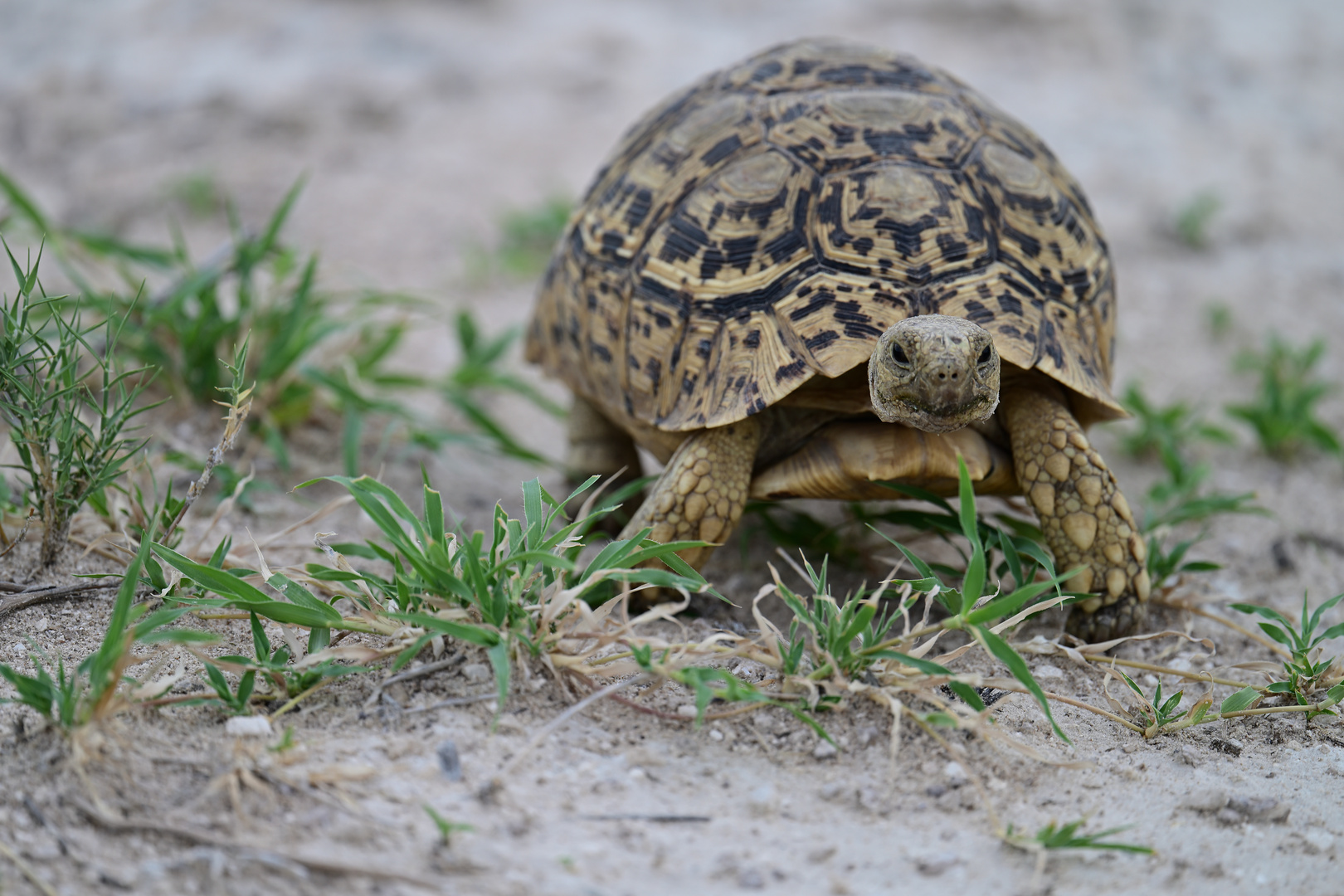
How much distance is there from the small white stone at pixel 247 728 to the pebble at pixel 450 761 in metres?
0.27

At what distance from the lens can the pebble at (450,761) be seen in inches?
62.4

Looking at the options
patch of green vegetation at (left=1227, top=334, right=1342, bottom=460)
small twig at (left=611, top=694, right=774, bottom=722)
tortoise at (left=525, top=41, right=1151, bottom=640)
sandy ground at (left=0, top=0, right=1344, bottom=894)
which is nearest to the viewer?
sandy ground at (left=0, top=0, right=1344, bottom=894)

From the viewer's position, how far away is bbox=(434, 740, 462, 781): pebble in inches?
62.4

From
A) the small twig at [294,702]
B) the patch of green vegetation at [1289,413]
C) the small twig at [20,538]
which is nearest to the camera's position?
the small twig at [294,702]

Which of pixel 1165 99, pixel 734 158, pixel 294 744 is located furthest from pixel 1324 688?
pixel 1165 99

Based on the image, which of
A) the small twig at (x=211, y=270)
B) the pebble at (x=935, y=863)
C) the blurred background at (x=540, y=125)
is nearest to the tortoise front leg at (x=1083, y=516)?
the pebble at (x=935, y=863)

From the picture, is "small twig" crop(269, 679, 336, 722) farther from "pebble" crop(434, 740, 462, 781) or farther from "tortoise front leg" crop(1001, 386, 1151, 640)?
"tortoise front leg" crop(1001, 386, 1151, 640)

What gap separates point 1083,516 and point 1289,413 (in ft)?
5.59

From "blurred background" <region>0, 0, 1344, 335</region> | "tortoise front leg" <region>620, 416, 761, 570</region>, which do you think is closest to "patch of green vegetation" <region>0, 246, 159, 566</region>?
"tortoise front leg" <region>620, 416, 761, 570</region>

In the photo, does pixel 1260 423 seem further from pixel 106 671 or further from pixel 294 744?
pixel 106 671

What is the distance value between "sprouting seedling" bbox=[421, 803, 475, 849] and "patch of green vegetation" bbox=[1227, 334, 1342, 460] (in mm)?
2991

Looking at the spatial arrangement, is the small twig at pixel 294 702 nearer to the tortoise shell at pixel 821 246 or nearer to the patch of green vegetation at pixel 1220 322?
the tortoise shell at pixel 821 246

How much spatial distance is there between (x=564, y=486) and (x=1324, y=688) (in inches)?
79.9

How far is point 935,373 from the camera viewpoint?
189 centimetres
